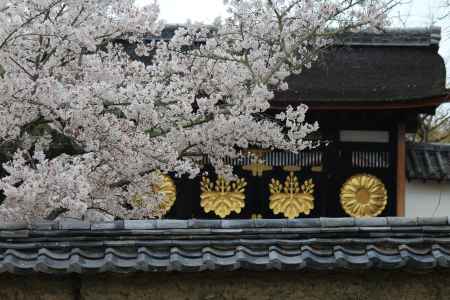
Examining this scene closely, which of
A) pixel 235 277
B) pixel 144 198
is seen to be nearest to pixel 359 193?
pixel 144 198

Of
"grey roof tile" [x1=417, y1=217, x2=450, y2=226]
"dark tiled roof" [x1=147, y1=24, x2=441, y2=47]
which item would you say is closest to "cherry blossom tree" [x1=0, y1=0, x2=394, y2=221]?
"grey roof tile" [x1=417, y1=217, x2=450, y2=226]

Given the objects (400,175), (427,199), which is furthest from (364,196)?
(427,199)

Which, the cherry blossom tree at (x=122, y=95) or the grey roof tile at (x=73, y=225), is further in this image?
the cherry blossom tree at (x=122, y=95)

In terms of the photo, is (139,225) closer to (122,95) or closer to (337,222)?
(337,222)

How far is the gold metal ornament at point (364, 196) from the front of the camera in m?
16.5

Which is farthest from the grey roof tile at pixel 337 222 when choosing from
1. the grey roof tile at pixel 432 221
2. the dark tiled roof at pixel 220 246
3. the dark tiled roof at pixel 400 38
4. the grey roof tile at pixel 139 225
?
the dark tiled roof at pixel 400 38

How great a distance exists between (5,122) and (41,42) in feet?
3.99

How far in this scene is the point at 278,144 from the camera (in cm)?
1183

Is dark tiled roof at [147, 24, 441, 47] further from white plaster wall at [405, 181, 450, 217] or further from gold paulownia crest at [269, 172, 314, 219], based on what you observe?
gold paulownia crest at [269, 172, 314, 219]

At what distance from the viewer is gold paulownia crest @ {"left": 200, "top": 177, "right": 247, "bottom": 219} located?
54.1 ft

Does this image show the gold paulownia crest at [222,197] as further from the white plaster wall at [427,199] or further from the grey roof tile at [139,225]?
the grey roof tile at [139,225]

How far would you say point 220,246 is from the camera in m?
6.02

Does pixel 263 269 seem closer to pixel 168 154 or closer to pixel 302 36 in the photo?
pixel 168 154

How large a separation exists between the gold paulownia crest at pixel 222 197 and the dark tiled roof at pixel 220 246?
1016cm
